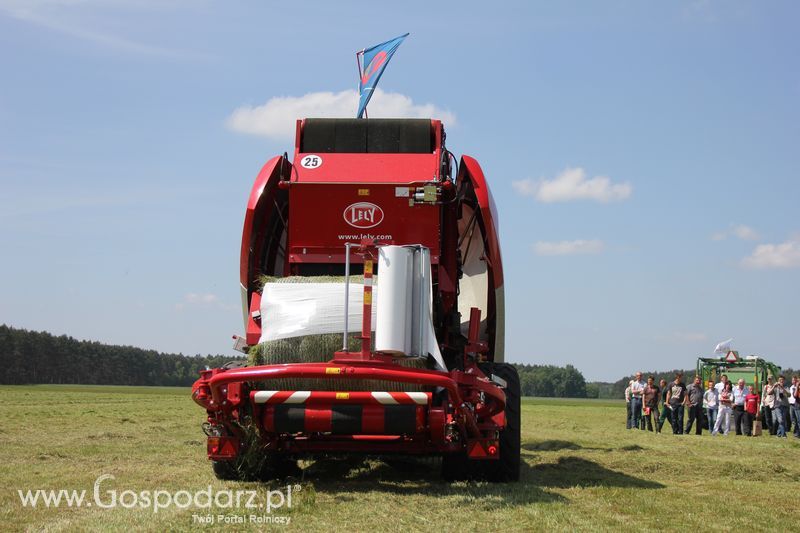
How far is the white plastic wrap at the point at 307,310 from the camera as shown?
8374mm

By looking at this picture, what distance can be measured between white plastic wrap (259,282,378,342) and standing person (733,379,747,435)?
1552 cm

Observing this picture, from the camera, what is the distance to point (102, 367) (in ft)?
351

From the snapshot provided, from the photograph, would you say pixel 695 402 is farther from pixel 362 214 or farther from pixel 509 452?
pixel 362 214

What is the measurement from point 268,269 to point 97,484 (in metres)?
3.07

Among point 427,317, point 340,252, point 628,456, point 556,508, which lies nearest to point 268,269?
point 340,252

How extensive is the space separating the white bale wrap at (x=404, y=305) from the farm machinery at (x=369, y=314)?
0.01 m

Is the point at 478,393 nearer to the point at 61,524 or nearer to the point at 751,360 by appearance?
the point at 61,524

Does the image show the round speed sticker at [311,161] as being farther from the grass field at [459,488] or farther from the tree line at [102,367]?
the tree line at [102,367]

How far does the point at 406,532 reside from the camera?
6.39m

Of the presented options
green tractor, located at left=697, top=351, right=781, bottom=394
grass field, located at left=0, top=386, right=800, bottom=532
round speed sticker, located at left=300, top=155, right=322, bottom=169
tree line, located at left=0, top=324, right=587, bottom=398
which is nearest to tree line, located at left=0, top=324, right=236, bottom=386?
tree line, located at left=0, top=324, right=587, bottom=398

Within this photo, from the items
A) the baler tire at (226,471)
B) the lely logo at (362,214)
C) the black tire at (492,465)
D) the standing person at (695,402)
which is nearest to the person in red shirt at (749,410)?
the standing person at (695,402)

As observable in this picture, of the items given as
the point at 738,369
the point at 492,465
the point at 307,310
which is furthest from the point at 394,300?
the point at 738,369

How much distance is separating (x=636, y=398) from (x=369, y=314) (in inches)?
674

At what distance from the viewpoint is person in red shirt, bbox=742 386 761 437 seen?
2145 centimetres
